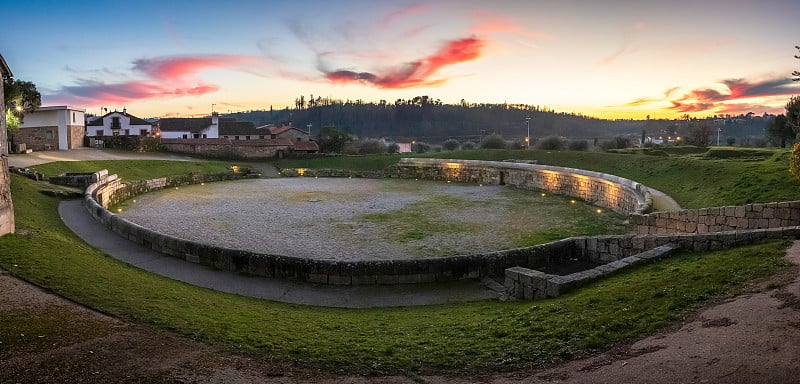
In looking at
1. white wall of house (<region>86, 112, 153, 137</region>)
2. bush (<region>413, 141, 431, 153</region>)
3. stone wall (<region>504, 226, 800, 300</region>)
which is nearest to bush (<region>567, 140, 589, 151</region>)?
bush (<region>413, 141, 431, 153</region>)

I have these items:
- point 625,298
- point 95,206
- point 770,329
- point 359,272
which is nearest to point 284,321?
point 359,272

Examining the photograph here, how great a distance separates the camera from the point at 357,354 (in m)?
7.07

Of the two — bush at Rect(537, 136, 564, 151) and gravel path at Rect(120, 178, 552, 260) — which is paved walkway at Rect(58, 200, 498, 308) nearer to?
gravel path at Rect(120, 178, 552, 260)

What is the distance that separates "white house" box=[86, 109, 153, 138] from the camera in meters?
66.1

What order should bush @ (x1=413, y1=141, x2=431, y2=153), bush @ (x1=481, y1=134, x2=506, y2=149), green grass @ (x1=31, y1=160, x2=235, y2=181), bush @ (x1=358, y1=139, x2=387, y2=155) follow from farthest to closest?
1. bush @ (x1=413, y1=141, x2=431, y2=153)
2. bush @ (x1=358, y1=139, x2=387, y2=155)
3. bush @ (x1=481, y1=134, x2=506, y2=149)
4. green grass @ (x1=31, y1=160, x2=235, y2=181)

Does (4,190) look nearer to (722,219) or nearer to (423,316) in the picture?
(423,316)

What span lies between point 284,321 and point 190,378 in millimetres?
3166

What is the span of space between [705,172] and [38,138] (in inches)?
2084

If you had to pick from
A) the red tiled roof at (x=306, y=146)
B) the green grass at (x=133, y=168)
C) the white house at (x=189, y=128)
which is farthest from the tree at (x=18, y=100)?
the white house at (x=189, y=128)

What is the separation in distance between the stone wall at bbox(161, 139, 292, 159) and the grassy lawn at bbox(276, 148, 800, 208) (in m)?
23.7

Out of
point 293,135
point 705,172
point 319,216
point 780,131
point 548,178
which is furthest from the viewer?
point 293,135

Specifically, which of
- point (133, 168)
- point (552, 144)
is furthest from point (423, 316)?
point (552, 144)

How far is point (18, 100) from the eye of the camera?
39719 millimetres

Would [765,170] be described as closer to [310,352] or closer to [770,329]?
[770,329]
